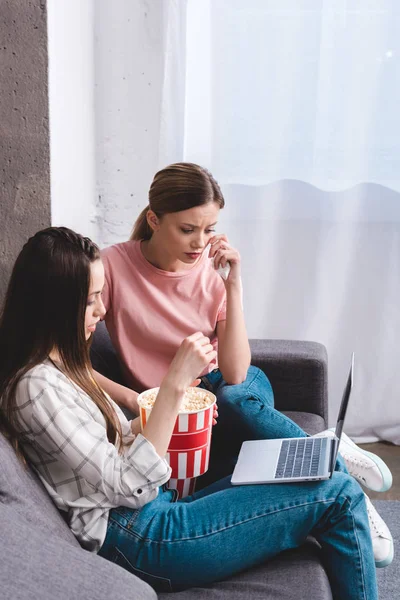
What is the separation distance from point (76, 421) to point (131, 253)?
84cm

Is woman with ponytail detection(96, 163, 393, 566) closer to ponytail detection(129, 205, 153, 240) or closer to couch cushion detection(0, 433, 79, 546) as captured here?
ponytail detection(129, 205, 153, 240)

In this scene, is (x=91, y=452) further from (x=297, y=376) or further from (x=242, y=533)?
(x=297, y=376)

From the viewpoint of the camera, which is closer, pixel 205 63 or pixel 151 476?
pixel 151 476

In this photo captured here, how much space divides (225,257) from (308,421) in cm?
59

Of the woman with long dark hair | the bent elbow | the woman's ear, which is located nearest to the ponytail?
the woman's ear

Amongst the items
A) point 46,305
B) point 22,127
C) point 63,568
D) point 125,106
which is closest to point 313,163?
point 125,106

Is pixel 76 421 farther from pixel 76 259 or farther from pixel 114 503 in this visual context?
pixel 76 259

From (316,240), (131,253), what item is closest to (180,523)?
(131,253)

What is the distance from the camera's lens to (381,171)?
9.12ft

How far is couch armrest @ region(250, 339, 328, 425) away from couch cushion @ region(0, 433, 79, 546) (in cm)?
110

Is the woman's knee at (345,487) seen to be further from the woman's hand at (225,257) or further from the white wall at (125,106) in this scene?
the white wall at (125,106)

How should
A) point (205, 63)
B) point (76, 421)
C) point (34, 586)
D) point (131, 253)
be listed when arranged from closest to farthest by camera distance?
point (34, 586) → point (76, 421) → point (131, 253) → point (205, 63)

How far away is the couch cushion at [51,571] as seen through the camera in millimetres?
879

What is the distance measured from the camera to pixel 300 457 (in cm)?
149
